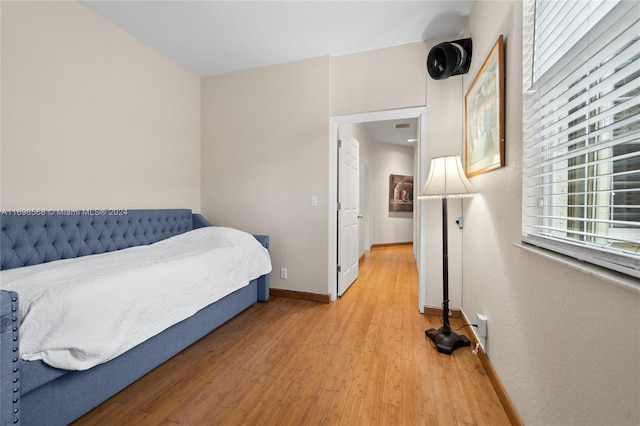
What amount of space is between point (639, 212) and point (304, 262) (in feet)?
8.69

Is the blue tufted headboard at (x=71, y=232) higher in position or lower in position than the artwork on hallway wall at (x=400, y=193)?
lower

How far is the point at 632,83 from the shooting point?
2.19 feet

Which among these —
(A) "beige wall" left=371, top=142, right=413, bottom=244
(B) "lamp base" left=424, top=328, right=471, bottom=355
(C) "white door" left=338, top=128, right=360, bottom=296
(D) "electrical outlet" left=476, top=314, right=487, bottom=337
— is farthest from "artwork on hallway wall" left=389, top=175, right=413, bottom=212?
(D) "electrical outlet" left=476, top=314, right=487, bottom=337

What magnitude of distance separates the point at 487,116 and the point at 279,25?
196 centimetres

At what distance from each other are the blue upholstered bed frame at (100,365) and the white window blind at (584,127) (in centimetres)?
203

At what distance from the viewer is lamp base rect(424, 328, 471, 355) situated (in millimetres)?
1969

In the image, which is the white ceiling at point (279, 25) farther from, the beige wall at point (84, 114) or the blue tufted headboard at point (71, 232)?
the blue tufted headboard at point (71, 232)

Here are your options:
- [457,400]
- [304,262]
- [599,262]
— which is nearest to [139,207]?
[304,262]

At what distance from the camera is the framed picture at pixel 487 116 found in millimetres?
1493

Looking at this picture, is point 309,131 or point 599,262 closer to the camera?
point 599,262

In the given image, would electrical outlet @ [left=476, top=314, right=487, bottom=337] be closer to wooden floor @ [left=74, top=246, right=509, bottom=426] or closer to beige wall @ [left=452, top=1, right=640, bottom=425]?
beige wall @ [left=452, top=1, right=640, bottom=425]

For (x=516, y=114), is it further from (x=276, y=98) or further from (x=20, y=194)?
(x=20, y=194)

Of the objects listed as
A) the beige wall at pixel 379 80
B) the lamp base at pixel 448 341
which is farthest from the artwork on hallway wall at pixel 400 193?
the lamp base at pixel 448 341

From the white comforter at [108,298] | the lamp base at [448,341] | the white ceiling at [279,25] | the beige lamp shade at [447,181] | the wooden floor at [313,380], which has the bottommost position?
the wooden floor at [313,380]
